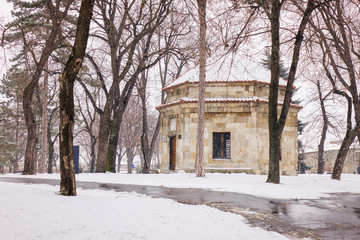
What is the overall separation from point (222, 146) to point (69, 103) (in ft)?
57.4

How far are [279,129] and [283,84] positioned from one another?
12445 millimetres

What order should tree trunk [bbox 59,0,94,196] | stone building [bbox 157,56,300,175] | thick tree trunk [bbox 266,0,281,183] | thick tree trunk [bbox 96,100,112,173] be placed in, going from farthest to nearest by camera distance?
stone building [bbox 157,56,300,175]
thick tree trunk [bbox 96,100,112,173]
thick tree trunk [bbox 266,0,281,183]
tree trunk [bbox 59,0,94,196]

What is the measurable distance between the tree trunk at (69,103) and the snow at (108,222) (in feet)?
3.60

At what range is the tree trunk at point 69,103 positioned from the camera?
7980 mm

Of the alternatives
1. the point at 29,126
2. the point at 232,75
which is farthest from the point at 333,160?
the point at 29,126

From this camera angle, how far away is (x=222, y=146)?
24.7 m

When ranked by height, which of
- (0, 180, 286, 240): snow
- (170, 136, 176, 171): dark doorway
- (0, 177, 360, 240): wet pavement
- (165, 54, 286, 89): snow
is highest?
(165, 54, 286, 89): snow

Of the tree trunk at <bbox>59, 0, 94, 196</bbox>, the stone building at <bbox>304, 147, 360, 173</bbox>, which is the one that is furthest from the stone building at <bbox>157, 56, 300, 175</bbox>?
the stone building at <bbox>304, 147, 360, 173</bbox>

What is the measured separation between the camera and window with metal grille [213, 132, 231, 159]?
24.7m

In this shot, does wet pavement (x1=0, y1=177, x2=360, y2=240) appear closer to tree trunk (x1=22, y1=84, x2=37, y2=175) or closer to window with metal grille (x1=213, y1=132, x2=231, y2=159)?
tree trunk (x1=22, y1=84, x2=37, y2=175)

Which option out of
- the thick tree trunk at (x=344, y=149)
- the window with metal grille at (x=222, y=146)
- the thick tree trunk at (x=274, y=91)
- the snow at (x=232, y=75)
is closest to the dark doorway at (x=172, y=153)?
the window with metal grille at (x=222, y=146)

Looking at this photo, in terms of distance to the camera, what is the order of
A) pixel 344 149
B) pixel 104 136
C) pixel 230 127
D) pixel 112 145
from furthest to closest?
pixel 230 127, pixel 112 145, pixel 104 136, pixel 344 149

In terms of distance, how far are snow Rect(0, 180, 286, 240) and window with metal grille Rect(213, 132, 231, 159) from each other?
17.9 metres

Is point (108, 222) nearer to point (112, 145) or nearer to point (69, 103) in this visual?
point (69, 103)
